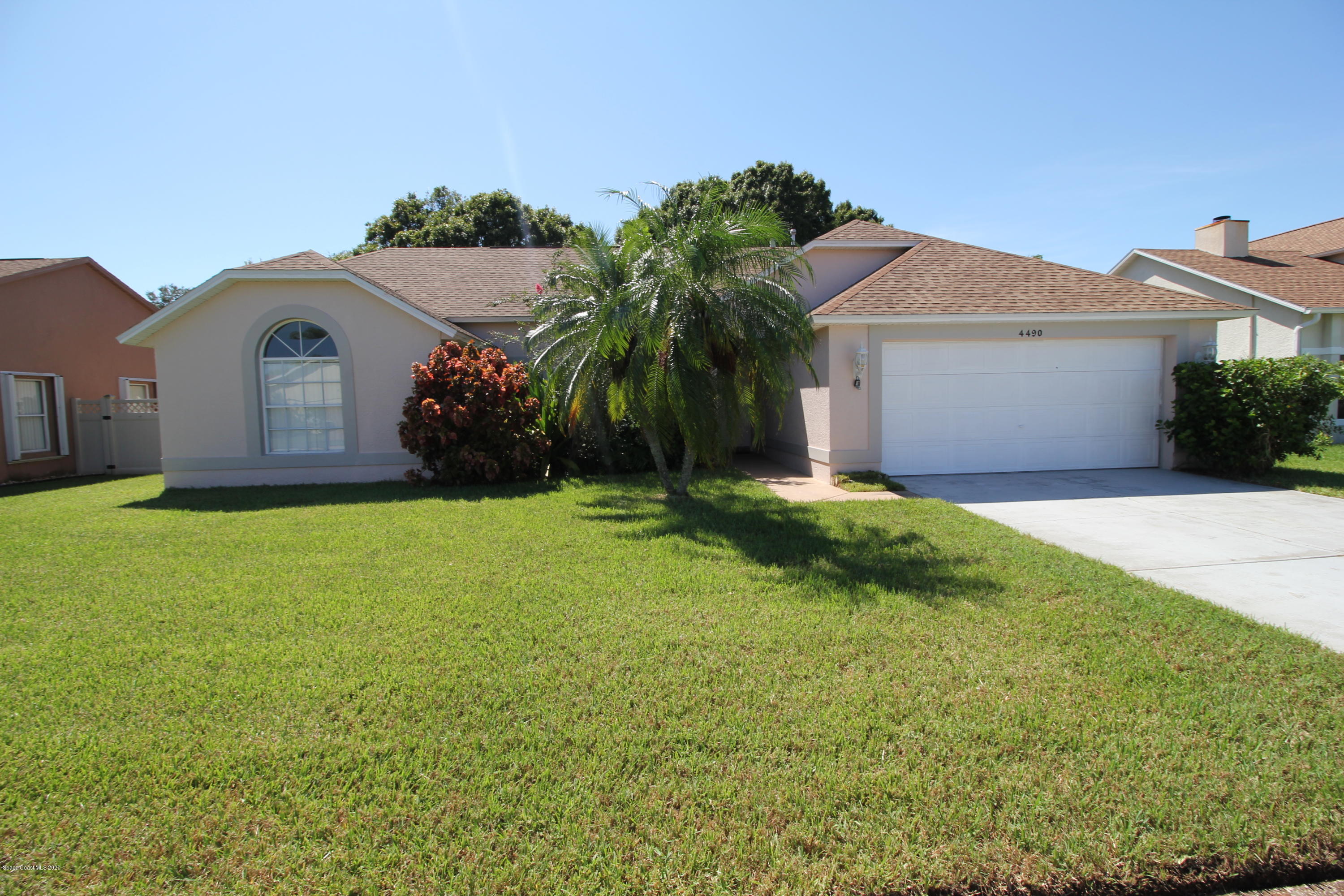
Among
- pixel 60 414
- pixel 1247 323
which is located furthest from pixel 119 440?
pixel 1247 323

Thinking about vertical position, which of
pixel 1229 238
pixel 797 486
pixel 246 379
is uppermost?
pixel 1229 238

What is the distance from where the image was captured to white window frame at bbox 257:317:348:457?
13.0 meters

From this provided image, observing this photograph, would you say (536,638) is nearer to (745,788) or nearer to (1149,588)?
(745,788)

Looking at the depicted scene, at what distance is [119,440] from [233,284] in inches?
288

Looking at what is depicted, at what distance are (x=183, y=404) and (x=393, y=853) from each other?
12862 millimetres

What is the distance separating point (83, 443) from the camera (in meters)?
16.7

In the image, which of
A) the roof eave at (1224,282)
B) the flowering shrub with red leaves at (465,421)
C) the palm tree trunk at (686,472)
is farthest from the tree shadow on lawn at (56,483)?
the roof eave at (1224,282)

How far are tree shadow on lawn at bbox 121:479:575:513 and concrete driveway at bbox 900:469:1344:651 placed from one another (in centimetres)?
671

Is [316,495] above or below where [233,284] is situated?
below

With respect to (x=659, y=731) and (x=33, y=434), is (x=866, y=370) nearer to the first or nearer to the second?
(x=659, y=731)

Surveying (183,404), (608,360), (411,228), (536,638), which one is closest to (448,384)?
(608,360)

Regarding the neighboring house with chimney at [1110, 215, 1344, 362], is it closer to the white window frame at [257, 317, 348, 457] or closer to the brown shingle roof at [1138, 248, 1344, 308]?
the brown shingle roof at [1138, 248, 1344, 308]

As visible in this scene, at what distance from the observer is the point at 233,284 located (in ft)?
41.7

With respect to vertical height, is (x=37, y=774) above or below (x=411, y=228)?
below
